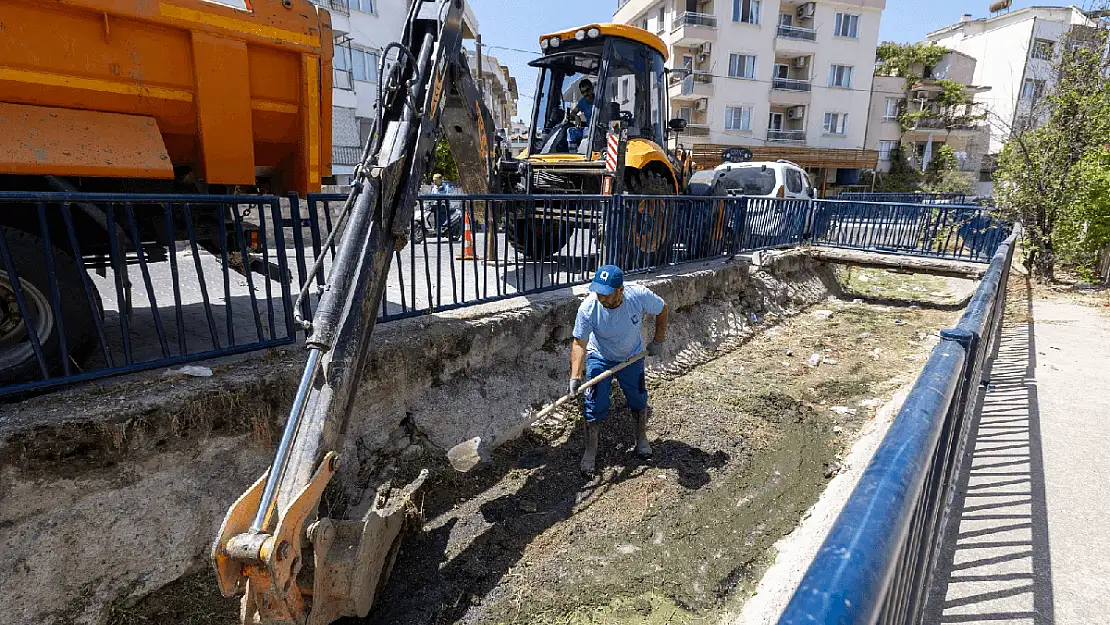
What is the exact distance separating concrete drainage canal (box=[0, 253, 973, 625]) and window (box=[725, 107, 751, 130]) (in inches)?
1009

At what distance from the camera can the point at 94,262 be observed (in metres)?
3.58

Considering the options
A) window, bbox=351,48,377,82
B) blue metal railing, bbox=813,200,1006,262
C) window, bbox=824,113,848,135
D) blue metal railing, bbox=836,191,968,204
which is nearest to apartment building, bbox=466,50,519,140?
window, bbox=351,48,377,82

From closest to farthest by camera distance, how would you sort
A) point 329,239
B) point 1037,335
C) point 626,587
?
point 329,239 < point 626,587 < point 1037,335

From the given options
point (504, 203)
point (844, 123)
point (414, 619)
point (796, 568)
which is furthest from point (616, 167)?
point (844, 123)

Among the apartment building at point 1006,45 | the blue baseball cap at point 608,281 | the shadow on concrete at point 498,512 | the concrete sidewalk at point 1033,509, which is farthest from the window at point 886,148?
the blue baseball cap at point 608,281

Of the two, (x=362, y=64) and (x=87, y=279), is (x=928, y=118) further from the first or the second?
(x=87, y=279)

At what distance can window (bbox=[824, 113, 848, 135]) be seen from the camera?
29641 mm

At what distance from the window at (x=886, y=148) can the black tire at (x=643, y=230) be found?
32.0 meters

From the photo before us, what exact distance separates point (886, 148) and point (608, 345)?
120ft

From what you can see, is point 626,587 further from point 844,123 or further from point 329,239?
point 844,123

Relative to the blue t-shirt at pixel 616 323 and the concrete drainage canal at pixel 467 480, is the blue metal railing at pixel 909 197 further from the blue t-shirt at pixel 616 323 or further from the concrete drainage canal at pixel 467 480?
the blue t-shirt at pixel 616 323

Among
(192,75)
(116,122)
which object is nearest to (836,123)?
(192,75)

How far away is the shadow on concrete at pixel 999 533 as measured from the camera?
218cm

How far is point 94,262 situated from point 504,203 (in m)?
3.02
